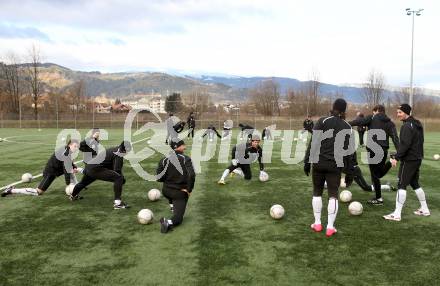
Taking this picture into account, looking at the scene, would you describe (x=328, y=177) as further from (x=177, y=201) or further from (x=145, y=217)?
(x=145, y=217)

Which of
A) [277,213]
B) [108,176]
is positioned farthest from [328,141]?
[108,176]

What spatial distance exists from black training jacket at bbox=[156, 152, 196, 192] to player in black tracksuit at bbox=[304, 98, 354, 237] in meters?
2.18

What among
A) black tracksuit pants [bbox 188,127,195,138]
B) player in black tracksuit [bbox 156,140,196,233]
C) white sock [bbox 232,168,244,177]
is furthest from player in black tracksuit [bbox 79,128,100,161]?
black tracksuit pants [bbox 188,127,195,138]

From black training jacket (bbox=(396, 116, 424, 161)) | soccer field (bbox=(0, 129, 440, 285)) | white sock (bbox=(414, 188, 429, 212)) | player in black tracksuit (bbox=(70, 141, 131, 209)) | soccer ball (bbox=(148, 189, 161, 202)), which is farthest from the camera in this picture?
soccer ball (bbox=(148, 189, 161, 202))

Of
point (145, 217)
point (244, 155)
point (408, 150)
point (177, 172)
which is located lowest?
point (145, 217)

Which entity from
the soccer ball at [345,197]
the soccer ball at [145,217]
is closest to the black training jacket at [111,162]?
the soccer ball at [145,217]

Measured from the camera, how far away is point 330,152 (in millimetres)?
7246

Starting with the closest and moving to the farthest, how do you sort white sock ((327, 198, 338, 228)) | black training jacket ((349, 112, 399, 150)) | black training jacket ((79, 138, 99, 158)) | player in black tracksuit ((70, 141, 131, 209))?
white sock ((327, 198, 338, 228)) → black training jacket ((349, 112, 399, 150)) → player in black tracksuit ((70, 141, 131, 209)) → black training jacket ((79, 138, 99, 158))

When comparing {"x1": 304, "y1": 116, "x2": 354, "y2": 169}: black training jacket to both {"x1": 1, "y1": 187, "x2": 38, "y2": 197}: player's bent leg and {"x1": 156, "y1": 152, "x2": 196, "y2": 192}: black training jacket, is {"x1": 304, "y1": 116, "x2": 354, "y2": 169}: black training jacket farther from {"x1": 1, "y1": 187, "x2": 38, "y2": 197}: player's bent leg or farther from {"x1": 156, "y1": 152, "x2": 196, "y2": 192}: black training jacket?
{"x1": 1, "y1": 187, "x2": 38, "y2": 197}: player's bent leg

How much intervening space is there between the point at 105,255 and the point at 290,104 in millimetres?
61879

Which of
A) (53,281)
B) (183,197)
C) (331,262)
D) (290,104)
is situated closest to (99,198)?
(183,197)

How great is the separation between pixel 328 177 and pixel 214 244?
228cm

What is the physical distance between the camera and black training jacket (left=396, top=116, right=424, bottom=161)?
8062 mm

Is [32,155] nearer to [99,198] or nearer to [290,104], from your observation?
[99,198]
